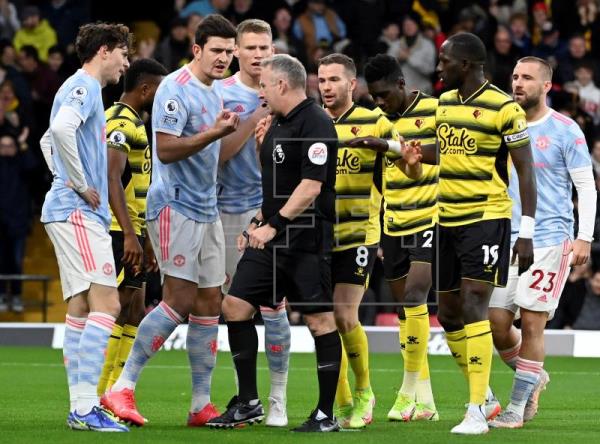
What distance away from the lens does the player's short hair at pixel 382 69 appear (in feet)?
39.2

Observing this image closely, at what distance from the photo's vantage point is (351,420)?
10891 millimetres

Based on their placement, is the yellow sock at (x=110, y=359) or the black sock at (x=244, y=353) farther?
the yellow sock at (x=110, y=359)

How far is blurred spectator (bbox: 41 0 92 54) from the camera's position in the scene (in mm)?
23891

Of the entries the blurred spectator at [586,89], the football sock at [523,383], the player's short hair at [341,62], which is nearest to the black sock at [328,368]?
the football sock at [523,383]

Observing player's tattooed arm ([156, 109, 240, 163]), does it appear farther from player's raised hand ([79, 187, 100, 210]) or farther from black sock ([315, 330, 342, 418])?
black sock ([315, 330, 342, 418])

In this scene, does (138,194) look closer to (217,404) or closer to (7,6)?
(217,404)

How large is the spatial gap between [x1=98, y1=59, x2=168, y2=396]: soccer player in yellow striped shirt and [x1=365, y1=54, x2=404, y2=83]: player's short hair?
181 centimetres

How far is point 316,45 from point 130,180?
35.2ft

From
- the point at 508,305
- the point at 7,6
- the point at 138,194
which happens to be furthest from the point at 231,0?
the point at 508,305

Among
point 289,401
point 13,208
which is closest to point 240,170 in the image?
point 289,401

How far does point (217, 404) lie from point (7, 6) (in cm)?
1290

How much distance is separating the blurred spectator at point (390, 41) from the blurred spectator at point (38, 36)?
5368 mm

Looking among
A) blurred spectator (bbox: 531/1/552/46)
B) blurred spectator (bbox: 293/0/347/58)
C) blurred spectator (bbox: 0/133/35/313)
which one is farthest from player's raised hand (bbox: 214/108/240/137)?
blurred spectator (bbox: 531/1/552/46)

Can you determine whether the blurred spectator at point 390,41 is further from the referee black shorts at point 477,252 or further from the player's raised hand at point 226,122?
the player's raised hand at point 226,122
